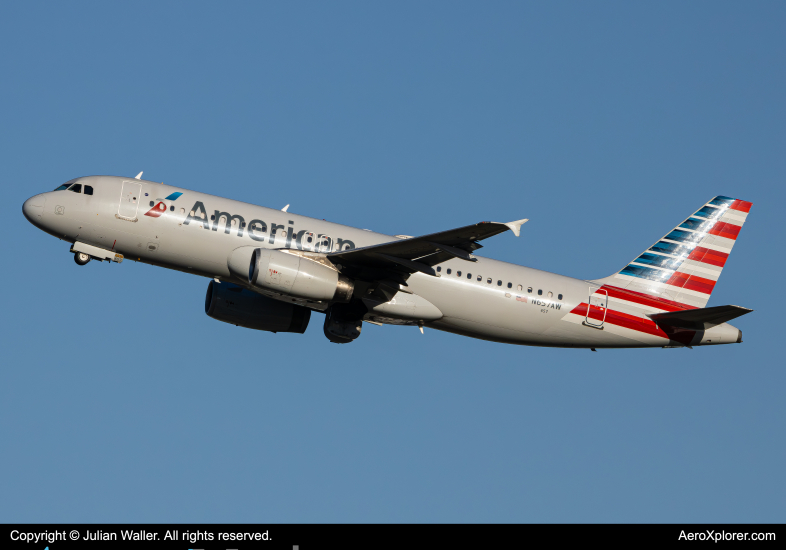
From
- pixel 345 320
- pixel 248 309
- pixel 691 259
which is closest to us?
pixel 345 320

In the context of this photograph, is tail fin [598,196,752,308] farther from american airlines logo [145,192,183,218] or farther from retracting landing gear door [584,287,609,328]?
american airlines logo [145,192,183,218]

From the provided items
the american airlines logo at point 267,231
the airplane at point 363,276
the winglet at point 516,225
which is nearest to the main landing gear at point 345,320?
the airplane at point 363,276

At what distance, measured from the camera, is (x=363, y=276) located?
1358 inches

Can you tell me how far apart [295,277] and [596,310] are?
1287cm

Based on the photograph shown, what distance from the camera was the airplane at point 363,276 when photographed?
33281mm

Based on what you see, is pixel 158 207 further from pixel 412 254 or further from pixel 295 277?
pixel 412 254

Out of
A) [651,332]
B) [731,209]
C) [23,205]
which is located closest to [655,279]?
[651,332]

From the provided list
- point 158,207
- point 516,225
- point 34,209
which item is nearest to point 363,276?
point 516,225

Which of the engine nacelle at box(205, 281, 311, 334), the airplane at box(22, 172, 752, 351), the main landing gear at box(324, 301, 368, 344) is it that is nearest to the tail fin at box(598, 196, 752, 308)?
the airplane at box(22, 172, 752, 351)

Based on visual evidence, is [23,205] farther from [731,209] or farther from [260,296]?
[731,209]

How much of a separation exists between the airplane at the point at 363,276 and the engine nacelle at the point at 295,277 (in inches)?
1.9

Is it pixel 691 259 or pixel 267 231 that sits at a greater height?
pixel 691 259

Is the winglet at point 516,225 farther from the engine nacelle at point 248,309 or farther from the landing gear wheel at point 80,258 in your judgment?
the landing gear wheel at point 80,258

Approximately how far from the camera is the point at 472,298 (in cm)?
3562
